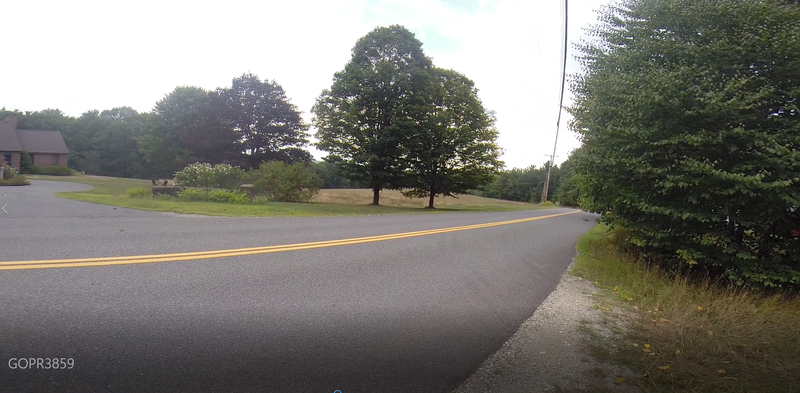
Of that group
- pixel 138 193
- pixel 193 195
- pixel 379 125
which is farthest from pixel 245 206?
pixel 379 125

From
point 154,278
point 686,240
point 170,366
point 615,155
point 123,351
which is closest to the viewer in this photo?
point 170,366

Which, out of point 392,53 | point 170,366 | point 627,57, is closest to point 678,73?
point 627,57

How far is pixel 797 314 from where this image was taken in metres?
4.94

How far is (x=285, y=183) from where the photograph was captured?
77.5ft

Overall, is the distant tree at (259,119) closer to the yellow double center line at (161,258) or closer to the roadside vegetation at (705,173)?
the yellow double center line at (161,258)

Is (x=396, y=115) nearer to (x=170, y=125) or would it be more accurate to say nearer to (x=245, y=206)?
(x=245, y=206)

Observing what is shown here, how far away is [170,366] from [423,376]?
1.72m

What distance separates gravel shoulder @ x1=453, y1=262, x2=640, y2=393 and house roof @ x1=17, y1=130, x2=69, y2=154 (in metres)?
47.9

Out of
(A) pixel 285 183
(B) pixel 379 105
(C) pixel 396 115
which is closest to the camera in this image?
(A) pixel 285 183

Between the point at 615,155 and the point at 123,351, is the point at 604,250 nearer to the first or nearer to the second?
the point at 615,155

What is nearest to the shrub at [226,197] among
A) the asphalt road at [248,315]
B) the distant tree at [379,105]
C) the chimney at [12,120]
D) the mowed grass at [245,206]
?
the mowed grass at [245,206]

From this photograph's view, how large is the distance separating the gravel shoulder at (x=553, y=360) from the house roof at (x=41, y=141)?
157 feet

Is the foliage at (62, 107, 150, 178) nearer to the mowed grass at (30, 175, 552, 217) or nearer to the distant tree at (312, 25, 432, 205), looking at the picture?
the mowed grass at (30, 175, 552, 217)

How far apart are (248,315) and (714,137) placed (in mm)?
6863
